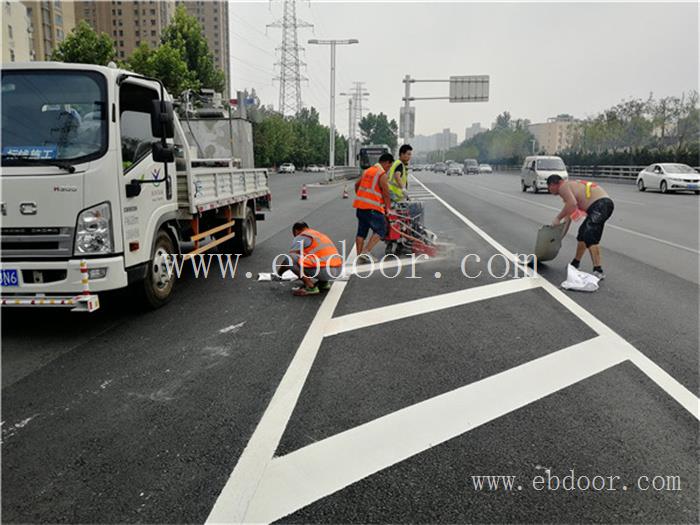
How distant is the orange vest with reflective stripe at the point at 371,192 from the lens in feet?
27.9

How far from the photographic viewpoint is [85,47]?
30094 millimetres

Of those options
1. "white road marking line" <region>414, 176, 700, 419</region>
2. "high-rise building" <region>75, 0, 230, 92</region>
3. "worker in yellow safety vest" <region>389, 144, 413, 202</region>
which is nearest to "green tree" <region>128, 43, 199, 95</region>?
"worker in yellow safety vest" <region>389, 144, 413, 202</region>

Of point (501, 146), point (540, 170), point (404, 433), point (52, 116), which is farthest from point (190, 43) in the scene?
point (501, 146)

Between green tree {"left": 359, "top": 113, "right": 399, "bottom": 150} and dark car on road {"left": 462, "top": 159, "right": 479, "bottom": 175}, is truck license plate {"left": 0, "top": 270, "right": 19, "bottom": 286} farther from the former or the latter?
green tree {"left": 359, "top": 113, "right": 399, "bottom": 150}

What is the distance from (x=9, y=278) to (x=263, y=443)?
3.15 meters

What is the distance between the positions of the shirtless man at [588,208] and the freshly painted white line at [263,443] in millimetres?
4401

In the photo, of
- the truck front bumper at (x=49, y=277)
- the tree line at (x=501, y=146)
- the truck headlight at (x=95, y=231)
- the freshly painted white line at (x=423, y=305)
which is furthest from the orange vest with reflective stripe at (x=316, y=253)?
the tree line at (x=501, y=146)

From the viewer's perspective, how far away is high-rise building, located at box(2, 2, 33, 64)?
2650 inches

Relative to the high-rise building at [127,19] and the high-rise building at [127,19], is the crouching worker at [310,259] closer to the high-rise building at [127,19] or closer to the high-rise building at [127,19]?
the high-rise building at [127,19]

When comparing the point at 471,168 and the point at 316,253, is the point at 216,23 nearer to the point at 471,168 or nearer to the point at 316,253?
the point at 471,168

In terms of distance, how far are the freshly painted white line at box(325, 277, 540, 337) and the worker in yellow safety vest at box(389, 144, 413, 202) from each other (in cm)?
298

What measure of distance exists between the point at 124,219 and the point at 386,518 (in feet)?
12.8

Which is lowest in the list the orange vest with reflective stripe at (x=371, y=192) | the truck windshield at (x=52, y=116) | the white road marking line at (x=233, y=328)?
the white road marking line at (x=233, y=328)

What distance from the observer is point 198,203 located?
7074mm
